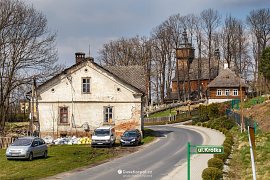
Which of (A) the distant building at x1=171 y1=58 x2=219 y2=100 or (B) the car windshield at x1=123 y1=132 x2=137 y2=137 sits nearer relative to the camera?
(B) the car windshield at x1=123 y1=132 x2=137 y2=137

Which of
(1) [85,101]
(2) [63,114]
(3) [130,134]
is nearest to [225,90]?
(1) [85,101]

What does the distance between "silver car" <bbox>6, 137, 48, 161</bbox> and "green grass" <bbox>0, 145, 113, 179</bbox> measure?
0.39 meters

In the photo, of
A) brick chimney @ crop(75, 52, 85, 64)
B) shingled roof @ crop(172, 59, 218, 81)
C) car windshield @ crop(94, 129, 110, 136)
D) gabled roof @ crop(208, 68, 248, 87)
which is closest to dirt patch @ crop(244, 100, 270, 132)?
car windshield @ crop(94, 129, 110, 136)

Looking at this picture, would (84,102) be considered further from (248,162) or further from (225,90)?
(225,90)

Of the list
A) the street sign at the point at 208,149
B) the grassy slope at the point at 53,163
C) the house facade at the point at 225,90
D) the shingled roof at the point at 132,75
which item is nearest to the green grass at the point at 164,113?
the house facade at the point at 225,90

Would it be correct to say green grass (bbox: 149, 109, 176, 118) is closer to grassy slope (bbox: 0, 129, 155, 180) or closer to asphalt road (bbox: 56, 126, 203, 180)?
asphalt road (bbox: 56, 126, 203, 180)

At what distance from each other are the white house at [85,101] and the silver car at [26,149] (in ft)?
47.3

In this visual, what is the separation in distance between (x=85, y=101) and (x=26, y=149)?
55.4 feet

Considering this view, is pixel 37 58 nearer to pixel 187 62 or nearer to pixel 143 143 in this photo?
pixel 143 143

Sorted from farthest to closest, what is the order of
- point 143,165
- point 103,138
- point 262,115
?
point 262,115 → point 103,138 → point 143,165

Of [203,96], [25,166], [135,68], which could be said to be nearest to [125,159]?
[25,166]

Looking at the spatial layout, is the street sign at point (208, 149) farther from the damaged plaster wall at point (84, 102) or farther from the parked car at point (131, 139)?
the damaged plaster wall at point (84, 102)

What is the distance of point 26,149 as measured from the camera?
95.8ft

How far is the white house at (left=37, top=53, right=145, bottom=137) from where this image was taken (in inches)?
1777
